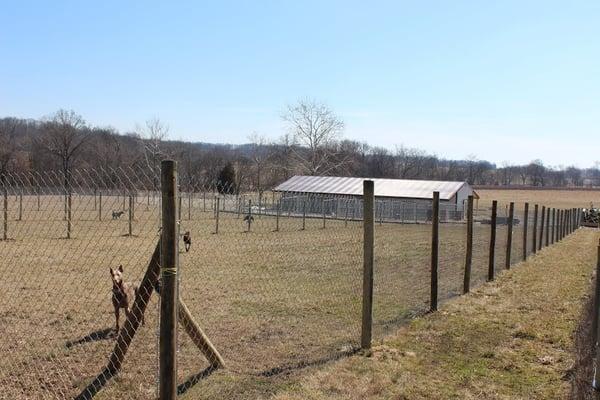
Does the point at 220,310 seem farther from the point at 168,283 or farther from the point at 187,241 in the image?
the point at 187,241

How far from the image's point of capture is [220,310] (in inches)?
319

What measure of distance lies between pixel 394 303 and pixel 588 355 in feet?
10.8

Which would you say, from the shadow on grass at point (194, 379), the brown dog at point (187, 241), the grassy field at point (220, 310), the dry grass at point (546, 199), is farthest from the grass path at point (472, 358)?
the dry grass at point (546, 199)

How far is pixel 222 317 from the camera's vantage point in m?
7.67

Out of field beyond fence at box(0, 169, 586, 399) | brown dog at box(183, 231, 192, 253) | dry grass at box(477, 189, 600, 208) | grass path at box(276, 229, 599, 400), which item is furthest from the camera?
dry grass at box(477, 189, 600, 208)

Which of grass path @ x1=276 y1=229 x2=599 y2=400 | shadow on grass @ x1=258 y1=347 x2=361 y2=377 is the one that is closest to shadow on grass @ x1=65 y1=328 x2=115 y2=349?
shadow on grass @ x1=258 y1=347 x2=361 y2=377

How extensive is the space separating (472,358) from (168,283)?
375 cm

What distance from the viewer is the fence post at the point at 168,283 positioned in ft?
11.8

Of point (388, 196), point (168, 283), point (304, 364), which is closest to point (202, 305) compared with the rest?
point (304, 364)

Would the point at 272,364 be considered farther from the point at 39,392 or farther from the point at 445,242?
the point at 445,242

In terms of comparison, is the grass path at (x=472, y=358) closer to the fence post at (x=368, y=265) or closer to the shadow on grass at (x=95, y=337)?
the fence post at (x=368, y=265)

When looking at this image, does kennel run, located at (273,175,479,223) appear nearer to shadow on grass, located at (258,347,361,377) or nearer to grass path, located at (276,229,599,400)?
grass path, located at (276,229,599,400)

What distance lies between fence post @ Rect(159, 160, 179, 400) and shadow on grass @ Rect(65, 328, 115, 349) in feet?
9.34

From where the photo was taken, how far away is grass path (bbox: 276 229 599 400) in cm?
500
